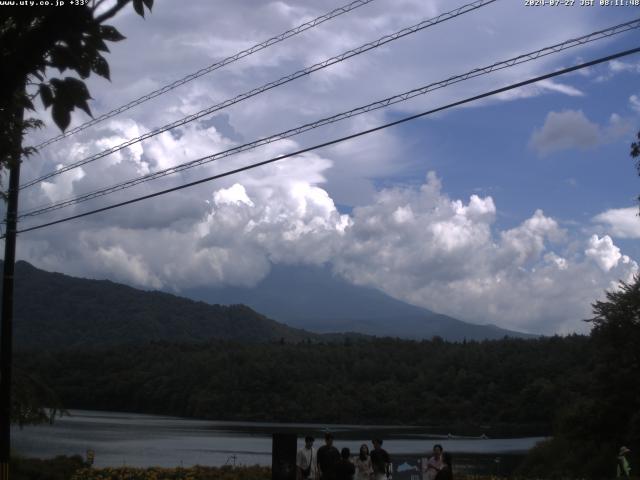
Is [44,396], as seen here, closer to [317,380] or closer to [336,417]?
[336,417]

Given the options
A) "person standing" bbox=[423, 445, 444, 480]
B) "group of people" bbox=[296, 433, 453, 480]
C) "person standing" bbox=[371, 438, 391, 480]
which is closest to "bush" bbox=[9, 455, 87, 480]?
"group of people" bbox=[296, 433, 453, 480]

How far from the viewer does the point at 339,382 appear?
379 ft

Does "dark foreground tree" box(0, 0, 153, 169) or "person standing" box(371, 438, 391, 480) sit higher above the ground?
"dark foreground tree" box(0, 0, 153, 169)

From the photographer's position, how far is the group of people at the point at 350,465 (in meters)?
14.3

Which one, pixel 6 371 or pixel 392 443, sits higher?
pixel 6 371

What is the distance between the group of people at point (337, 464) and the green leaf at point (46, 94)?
35.9ft

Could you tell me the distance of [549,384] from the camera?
9394cm

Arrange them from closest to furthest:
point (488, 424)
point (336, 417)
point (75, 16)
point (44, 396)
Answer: point (75, 16) < point (44, 396) < point (488, 424) < point (336, 417)

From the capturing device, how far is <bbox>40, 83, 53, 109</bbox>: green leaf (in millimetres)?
4430

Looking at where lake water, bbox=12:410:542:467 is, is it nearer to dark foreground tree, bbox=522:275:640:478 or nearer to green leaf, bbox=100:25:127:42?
dark foreground tree, bbox=522:275:640:478

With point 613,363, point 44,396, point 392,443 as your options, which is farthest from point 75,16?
point 392,443

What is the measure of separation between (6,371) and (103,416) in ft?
310

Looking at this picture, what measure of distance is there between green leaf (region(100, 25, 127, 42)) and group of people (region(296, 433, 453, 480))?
1094 cm

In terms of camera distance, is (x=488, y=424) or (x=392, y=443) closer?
(x=392, y=443)
